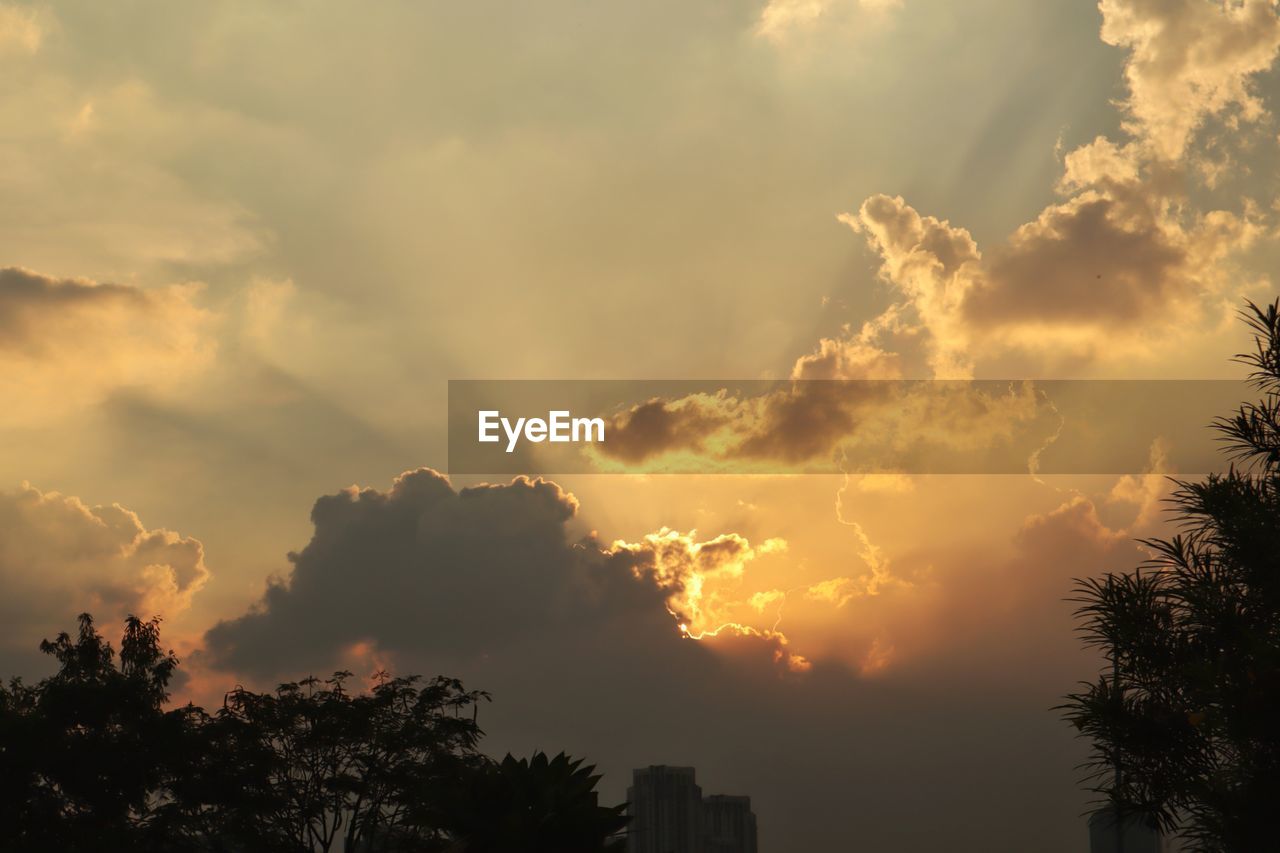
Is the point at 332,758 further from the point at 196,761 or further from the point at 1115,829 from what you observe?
the point at 1115,829

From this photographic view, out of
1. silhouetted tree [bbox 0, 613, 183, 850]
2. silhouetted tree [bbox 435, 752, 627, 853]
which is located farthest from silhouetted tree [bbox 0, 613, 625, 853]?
silhouetted tree [bbox 435, 752, 627, 853]

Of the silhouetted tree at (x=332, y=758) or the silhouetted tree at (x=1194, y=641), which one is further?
the silhouetted tree at (x=332, y=758)

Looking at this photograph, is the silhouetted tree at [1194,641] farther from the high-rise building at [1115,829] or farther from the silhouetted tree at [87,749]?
the silhouetted tree at [87,749]

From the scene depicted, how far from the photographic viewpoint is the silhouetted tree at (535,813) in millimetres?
29016

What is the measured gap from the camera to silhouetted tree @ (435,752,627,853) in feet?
95.2

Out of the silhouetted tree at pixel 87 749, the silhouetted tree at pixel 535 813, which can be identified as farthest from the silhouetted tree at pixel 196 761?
the silhouetted tree at pixel 535 813

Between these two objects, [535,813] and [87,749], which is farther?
[87,749]

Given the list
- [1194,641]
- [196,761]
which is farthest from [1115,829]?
[196,761]

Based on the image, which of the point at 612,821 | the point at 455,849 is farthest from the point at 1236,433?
the point at 455,849

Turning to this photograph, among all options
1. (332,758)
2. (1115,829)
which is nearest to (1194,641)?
(1115,829)

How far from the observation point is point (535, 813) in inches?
1152

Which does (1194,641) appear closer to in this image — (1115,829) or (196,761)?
(1115,829)

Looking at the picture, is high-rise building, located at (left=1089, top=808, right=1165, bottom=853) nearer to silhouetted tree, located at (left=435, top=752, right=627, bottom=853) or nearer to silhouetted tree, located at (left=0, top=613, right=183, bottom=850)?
silhouetted tree, located at (left=435, top=752, right=627, bottom=853)

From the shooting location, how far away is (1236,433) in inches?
1118
